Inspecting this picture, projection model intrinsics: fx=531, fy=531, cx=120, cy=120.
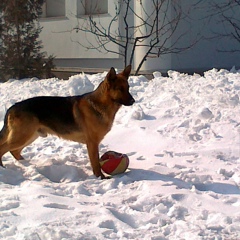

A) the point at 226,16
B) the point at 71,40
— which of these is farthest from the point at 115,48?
the point at 226,16

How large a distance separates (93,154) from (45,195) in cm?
137

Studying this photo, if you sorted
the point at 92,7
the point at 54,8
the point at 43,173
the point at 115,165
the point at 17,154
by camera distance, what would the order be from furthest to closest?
the point at 54,8
the point at 92,7
the point at 17,154
the point at 43,173
the point at 115,165

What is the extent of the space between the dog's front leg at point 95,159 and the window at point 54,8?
12221mm

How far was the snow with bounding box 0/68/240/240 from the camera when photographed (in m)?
4.93

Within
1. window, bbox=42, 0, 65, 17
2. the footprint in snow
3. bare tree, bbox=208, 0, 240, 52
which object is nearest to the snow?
the footprint in snow

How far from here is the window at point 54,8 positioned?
1861 cm

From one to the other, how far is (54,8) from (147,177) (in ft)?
43.7

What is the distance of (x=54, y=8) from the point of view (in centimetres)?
1889

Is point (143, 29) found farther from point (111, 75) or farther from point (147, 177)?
point (147, 177)

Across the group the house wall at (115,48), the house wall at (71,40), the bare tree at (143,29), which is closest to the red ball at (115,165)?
the bare tree at (143,29)

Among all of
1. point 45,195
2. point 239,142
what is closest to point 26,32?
point 239,142

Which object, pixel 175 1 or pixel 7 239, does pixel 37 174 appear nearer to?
pixel 7 239

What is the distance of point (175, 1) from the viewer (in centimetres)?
1575

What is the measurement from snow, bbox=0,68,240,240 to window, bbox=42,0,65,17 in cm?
808
